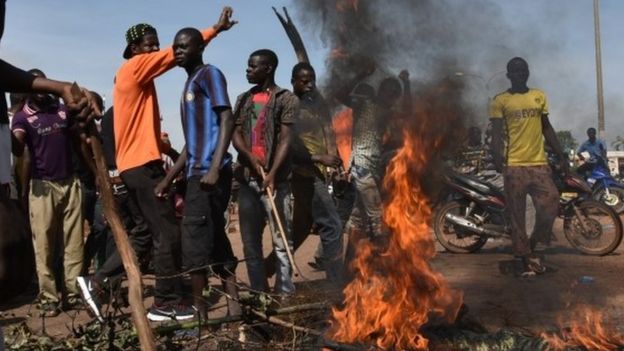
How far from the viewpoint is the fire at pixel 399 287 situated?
3885 millimetres

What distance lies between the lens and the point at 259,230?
5.58 meters

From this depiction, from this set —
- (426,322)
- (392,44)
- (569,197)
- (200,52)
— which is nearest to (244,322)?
(426,322)

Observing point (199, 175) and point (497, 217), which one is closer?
point (199, 175)

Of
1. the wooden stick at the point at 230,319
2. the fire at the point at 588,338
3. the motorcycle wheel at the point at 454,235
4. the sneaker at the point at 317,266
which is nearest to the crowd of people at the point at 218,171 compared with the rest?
the wooden stick at the point at 230,319

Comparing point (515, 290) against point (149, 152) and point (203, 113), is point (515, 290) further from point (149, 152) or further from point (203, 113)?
point (149, 152)

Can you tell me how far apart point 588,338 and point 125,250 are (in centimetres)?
259

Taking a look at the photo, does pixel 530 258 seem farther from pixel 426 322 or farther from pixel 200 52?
pixel 200 52

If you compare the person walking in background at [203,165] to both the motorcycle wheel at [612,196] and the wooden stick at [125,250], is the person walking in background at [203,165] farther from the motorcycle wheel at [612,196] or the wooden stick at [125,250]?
the motorcycle wheel at [612,196]

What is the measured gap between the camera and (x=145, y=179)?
533 cm

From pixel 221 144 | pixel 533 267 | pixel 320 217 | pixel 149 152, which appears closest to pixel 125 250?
pixel 221 144

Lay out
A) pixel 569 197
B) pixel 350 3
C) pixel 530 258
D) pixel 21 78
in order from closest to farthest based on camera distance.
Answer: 1. pixel 21 78
2. pixel 350 3
3. pixel 530 258
4. pixel 569 197

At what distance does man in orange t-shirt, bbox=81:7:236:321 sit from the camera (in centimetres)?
530

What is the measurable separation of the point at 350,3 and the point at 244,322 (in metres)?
3.20

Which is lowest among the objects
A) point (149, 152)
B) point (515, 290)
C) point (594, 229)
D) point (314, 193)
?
point (515, 290)
